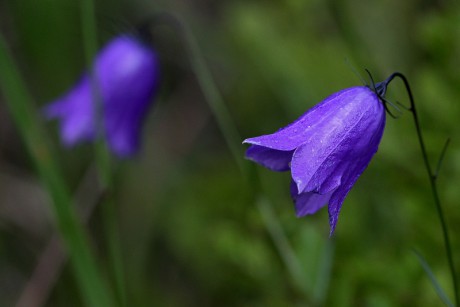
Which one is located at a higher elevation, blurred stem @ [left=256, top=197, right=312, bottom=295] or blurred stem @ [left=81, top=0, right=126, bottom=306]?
blurred stem @ [left=81, top=0, right=126, bottom=306]

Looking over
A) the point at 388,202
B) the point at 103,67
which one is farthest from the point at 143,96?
the point at 388,202

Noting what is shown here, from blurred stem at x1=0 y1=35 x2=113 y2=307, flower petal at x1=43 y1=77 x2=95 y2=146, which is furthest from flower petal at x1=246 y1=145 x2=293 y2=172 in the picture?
flower petal at x1=43 y1=77 x2=95 y2=146

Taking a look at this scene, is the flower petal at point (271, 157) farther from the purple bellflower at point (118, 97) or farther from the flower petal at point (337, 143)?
the purple bellflower at point (118, 97)

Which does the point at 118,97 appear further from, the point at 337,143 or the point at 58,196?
the point at 337,143

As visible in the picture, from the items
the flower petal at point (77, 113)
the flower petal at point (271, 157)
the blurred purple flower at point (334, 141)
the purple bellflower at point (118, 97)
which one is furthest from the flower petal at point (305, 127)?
the flower petal at point (77, 113)

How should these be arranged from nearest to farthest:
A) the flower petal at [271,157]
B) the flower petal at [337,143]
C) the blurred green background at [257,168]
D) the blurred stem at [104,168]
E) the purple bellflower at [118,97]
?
the flower petal at [337,143] → the flower petal at [271,157] → the blurred stem at [104,168] → the blurred green background at [257,168] → the purple bellflower at [118,97]

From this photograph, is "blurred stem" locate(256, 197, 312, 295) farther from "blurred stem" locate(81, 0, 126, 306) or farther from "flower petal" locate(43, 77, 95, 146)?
"flower petal" locate(43, 77, 95, 146)
